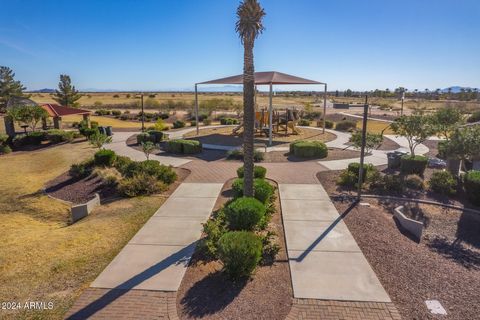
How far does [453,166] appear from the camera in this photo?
44.8 ft

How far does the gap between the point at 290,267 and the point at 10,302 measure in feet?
17.8

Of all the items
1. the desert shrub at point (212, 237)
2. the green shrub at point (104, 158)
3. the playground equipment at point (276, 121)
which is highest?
the playground equipment at point (276, 121)

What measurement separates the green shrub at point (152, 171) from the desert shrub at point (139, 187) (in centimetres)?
49

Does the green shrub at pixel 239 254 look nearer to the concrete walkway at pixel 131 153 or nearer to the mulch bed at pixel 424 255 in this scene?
the mulch bed at pixel 424 255

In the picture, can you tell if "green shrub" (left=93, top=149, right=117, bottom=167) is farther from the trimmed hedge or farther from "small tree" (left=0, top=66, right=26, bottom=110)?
"small tree" (left=0, top=66, right=26, bottom=110)

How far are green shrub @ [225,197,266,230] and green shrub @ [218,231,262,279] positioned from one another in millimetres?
1456

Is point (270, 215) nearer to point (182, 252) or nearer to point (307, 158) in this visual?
point (182, 252)

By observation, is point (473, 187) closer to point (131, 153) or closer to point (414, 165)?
A: point (414, 165)

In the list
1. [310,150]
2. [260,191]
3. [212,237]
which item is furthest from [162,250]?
[310,150]

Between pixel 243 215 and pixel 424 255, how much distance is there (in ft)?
14.4

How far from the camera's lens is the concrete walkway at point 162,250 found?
20.8 ft

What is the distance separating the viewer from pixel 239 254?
20.0 feet

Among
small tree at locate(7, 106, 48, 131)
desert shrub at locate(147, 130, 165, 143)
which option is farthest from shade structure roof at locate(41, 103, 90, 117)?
desert shrub at locate(147, 130, 165, 143)

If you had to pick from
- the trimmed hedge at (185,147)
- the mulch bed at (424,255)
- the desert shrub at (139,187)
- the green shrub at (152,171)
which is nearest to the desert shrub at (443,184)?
the mulch bed at (424,255)
